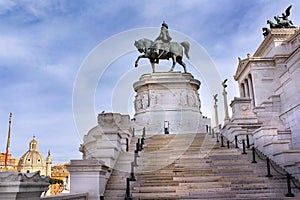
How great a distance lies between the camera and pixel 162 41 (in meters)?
31.2

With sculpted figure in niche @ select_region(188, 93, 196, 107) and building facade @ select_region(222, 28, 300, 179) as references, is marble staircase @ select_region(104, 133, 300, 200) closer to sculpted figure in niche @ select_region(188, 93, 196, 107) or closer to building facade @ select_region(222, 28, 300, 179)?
building facade @ select_region(222, 28, 300, 179)

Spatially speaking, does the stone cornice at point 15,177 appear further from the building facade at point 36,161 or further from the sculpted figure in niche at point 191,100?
the building facade at point 36,161

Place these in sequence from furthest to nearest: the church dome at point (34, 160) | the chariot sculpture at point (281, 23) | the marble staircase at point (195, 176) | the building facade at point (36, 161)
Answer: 1. the church dome at point (34, 160)
2. the building facade at point (36, 161)
3. the chariot sculpture at point (281, 23)
4. the marble staircase at point (195, 176)

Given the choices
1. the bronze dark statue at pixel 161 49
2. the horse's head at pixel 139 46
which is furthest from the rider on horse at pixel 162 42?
the horse's head at pixel 139 46

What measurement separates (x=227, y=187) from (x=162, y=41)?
22104 mm

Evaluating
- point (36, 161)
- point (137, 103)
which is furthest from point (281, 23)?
point (36, 161)

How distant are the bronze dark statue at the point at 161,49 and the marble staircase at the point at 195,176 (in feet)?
53.4

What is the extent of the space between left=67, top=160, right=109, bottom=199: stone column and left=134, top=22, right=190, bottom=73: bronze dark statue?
69.9 feet

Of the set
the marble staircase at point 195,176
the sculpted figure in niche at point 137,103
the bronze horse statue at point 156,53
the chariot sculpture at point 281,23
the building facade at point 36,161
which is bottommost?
the marble staircase at point 195,176

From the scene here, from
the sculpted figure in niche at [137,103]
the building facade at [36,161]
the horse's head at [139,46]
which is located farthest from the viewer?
the building facade at [36,161]

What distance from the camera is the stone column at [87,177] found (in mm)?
10320

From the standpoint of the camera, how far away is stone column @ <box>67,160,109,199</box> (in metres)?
10.3

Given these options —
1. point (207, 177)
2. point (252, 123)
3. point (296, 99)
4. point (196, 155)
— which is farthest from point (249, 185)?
point (296, 99)

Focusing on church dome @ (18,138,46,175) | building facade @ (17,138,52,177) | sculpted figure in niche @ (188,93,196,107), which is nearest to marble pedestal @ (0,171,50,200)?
sculpted figure in niche @ (188,93,196,107)
